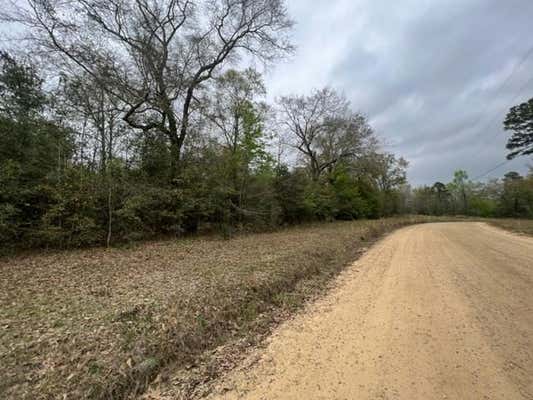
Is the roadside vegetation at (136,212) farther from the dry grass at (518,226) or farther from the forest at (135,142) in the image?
the dry grass at (518,226)

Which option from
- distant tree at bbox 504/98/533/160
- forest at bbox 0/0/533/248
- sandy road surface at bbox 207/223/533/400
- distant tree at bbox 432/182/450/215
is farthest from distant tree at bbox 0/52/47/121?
distant tree at bbox 432/182/450/215

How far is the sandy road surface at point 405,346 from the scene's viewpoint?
2111 mm

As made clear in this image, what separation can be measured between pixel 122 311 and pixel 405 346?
149 inches

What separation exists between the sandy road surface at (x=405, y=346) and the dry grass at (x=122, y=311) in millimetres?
730

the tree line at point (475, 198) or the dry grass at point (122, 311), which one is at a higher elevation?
the tree line at point (475, 198)

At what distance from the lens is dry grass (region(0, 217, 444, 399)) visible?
7.58ft

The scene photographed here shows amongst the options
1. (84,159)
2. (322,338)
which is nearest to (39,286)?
(322,338)

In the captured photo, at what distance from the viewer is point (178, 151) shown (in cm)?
1129

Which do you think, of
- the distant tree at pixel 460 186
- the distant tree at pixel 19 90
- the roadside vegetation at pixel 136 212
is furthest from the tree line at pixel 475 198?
the distant tree at pixel 19 90

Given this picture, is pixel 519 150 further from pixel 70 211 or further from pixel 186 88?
pixel 70 211

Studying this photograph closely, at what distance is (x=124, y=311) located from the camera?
11.3 ft

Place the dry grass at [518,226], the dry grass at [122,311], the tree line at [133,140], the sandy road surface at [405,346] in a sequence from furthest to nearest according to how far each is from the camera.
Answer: the dry grass at [518,226]
the tree line at [133,140]
the dry grass at [122,311]
the sandy road surface at [405,346]

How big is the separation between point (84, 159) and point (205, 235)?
18.9ft

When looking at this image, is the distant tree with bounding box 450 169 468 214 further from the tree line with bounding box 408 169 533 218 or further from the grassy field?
the grassy field
